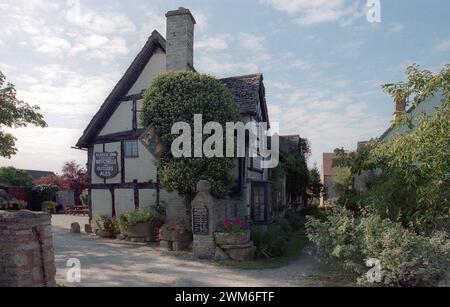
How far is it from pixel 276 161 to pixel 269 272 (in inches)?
391

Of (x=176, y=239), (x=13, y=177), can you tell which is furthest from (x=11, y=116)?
(x=13, y=177)

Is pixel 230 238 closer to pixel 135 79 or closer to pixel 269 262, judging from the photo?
pixel 269 262

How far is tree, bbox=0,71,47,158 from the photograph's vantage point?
45.9ft

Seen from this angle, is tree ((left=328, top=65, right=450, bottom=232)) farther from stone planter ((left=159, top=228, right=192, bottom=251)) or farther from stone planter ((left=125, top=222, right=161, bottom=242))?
stone planter ((left=125, top=222, right=161, bottom=242))

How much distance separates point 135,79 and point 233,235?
844 cm

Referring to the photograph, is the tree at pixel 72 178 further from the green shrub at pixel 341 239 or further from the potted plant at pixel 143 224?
the green shrub at pixel 341 239

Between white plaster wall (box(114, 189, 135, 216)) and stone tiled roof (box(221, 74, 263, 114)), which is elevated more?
stone tiled roof (box(221, 74, 263, 114))

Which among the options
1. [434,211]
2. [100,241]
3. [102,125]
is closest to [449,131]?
[434,211]

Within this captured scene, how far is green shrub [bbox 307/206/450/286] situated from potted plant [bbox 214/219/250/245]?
2905mm

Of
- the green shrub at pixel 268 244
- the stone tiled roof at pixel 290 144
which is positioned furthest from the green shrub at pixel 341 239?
the stone tiled roof at pixel 290 144

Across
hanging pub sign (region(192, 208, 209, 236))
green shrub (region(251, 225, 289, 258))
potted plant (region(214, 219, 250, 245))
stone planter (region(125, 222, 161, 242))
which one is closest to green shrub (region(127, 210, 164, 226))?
stone planter (region(125, 222, 161, 242))

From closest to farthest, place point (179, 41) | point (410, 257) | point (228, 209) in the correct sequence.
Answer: point (410, 257) → point (228, 209) → point (179, 41)

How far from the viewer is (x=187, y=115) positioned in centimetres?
1177
